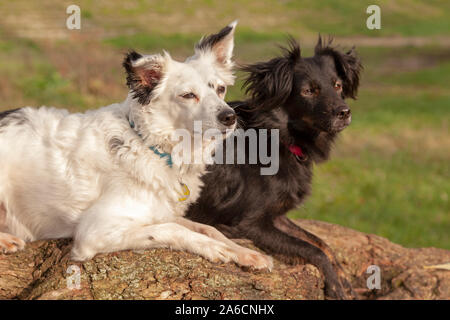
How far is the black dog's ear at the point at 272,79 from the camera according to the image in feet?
15.7

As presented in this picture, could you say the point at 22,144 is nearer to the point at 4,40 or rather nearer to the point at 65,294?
the point at 65,294

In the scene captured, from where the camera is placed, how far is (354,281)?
5.07 m

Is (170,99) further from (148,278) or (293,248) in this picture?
(293,248)

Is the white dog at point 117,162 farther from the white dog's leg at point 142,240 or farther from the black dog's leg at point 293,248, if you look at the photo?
the black dog's leg at point 293,248

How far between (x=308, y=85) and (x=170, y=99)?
1.28 meters

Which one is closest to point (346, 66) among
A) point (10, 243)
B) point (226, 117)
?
point (226, 117)

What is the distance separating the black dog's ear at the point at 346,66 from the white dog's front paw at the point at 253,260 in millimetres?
2056

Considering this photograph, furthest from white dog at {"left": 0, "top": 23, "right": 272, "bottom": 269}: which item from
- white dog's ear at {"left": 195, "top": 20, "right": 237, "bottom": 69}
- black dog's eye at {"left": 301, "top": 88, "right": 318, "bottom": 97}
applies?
black dog's eye at {"left": 301, "top": 88, "right": 318, "bottom": 97}

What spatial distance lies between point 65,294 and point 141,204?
89 cm

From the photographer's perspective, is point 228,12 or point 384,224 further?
point 228,12

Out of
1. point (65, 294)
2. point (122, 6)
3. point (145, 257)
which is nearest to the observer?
point (65, 294)

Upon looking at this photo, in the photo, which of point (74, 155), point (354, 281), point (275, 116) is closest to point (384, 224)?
point (354, 281)

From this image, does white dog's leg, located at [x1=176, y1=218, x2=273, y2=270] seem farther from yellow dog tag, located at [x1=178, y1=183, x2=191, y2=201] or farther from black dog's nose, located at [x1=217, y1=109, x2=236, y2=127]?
black dog's nose, located at [x1=217, y1=109, x2=236, y2=127]

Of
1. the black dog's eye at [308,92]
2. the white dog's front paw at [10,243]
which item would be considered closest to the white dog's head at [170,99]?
the black dog's eye at [308,92]
